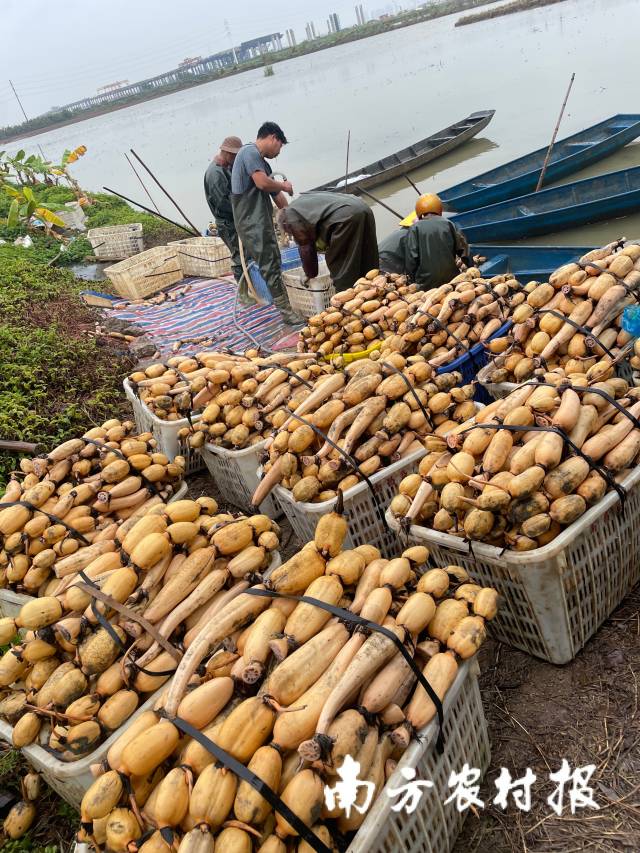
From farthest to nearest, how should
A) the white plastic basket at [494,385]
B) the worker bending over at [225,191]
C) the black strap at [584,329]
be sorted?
the worker bending over at [225,191]
the white plastic basket at [494,385]
the black strap at [584,329]

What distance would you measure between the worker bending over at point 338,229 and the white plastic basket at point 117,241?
7520mm

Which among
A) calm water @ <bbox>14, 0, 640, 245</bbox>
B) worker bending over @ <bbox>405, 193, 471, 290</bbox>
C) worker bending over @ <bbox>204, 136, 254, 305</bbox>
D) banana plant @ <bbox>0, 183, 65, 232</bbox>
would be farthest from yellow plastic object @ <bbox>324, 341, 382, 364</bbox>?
banana plant @ <bbox>0, 183, 65, 232</bbox>

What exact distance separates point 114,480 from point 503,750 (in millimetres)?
2571

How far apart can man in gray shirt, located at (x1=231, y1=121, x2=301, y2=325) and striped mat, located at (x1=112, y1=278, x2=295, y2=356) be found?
0.37m

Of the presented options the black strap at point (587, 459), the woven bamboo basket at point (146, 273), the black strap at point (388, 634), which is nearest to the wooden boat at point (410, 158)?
the woven bamboo basket at point (146, 273)

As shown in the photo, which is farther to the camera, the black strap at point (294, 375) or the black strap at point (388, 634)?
the black strap at point (294, 375)

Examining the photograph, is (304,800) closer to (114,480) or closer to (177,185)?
(114,480)

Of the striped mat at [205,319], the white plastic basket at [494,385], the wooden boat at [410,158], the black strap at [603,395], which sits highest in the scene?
the black strap at [603,395]

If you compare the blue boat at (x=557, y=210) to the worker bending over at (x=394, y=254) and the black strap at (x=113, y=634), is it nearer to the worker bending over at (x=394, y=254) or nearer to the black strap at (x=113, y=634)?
the worker bending over at (x=394, y=254)

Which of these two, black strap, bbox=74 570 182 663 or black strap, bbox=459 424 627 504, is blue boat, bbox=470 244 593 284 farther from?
black strap, bbox=74 570 182 663

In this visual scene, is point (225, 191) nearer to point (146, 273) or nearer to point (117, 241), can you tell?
point (146, 273)

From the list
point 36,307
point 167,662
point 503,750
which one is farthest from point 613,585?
point 36,307

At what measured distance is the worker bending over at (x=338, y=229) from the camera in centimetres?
615

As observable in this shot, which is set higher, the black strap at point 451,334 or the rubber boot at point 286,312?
the black strap at point 451,334
